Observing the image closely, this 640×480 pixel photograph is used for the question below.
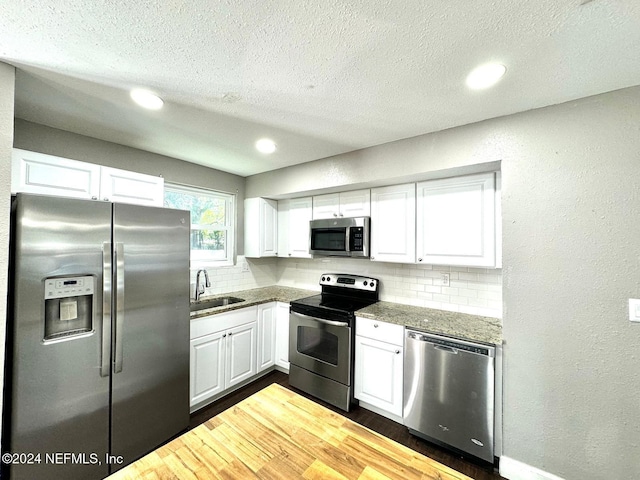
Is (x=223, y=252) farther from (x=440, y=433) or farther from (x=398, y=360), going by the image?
(x=440, y=433)

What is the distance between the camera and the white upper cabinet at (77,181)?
1.55 m

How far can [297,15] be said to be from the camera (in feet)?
3.34

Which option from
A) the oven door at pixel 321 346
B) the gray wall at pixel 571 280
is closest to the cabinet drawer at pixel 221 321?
the oven door at pixel 321 346

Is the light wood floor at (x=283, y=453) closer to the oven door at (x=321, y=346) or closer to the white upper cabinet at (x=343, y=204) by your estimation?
the oven door at (x=321, y=346)

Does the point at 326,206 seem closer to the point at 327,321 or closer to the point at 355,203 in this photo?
the point at 355,203

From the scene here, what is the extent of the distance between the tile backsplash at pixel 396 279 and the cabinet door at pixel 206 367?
781 mm

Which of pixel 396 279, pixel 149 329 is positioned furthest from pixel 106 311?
pixel 396 279

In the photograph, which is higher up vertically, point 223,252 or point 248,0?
point 248,0

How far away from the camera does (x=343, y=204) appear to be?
290 cm

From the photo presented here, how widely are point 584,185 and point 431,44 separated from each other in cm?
128

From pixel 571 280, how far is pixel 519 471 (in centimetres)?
128

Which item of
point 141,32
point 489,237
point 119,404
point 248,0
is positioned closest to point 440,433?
point 489,237

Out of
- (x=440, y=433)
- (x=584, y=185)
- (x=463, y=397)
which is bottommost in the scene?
(x=440, y=433)

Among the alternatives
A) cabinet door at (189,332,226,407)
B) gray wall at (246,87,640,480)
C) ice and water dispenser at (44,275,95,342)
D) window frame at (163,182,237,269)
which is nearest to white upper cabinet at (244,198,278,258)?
window frame at (163,182,237,269)
